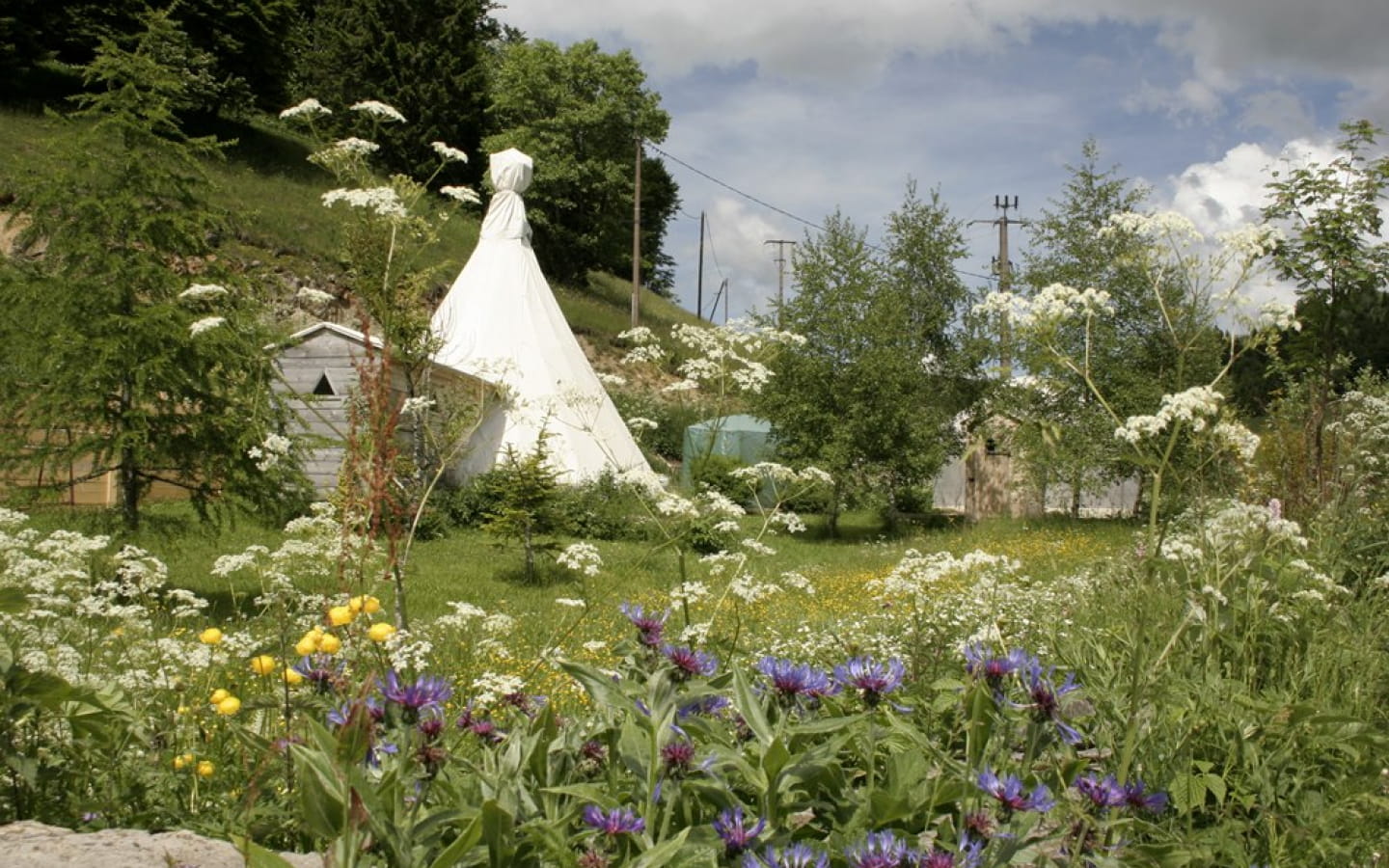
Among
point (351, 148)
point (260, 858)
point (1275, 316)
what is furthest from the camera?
point (351, 148)

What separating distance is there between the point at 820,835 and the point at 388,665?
142 centimetres

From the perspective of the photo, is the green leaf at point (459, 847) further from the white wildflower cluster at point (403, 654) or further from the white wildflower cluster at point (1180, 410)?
the white wildflower cluster at point (1180, 410)

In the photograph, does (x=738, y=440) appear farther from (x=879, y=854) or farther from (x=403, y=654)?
(x=879, y=854)

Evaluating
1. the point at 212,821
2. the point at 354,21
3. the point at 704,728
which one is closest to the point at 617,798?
the point at 704,728

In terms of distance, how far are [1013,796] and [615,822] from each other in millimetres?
660

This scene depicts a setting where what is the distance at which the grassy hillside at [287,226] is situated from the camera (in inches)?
942

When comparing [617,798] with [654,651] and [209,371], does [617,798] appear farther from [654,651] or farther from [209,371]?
[209,371]

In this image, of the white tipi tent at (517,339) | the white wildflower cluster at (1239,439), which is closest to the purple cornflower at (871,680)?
the white wildflower cluster at (1239,439)

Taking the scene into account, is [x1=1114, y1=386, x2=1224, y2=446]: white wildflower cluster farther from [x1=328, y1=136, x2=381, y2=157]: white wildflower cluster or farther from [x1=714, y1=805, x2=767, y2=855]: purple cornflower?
[x1=328, y1=136, x2=381, y2=157]: white wildflower cluster

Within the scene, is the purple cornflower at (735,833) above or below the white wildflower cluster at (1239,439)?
below

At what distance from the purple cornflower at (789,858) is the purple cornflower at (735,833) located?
21 millimetres

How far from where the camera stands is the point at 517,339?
19.1 meters

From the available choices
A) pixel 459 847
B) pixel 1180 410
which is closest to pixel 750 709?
pixel 459 847

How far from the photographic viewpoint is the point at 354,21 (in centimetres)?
3906
